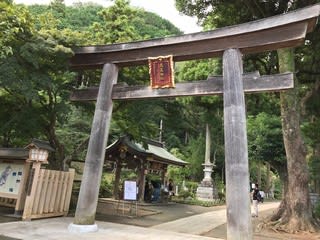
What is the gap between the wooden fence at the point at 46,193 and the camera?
10578mm

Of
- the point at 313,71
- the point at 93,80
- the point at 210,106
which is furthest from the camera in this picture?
the point at 210,106

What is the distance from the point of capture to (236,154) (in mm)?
8000

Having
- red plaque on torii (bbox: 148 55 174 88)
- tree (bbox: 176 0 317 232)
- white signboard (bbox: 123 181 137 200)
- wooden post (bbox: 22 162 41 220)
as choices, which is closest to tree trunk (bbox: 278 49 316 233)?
tree (bbox: 176 0 317 232)

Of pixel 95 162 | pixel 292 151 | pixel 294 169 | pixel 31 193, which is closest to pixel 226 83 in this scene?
pixel 95 162

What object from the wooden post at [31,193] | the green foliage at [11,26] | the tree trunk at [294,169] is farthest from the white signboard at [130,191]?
the green foliage at [11,26]

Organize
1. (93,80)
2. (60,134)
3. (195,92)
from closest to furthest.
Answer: (195,92) → (93,80) → (60,134)

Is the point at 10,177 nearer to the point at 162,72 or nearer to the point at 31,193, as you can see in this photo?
the point at 31,193

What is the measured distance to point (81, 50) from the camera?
1096 centimetres

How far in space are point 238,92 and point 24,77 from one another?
6.50 meters

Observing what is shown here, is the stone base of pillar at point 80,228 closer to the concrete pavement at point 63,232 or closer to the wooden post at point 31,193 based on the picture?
the concrete pavement at point 63,232

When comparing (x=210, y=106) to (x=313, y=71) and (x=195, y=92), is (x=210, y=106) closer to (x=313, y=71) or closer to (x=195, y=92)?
(x=313, y=71)

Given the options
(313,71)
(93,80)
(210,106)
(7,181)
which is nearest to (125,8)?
(93,80)

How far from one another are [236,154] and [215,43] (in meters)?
3.34

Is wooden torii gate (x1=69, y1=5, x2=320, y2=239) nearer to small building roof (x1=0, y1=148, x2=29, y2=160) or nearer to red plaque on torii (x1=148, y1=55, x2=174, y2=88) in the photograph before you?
red plaque on torii (x1=148, y1=55, x2=174, y2=88)
